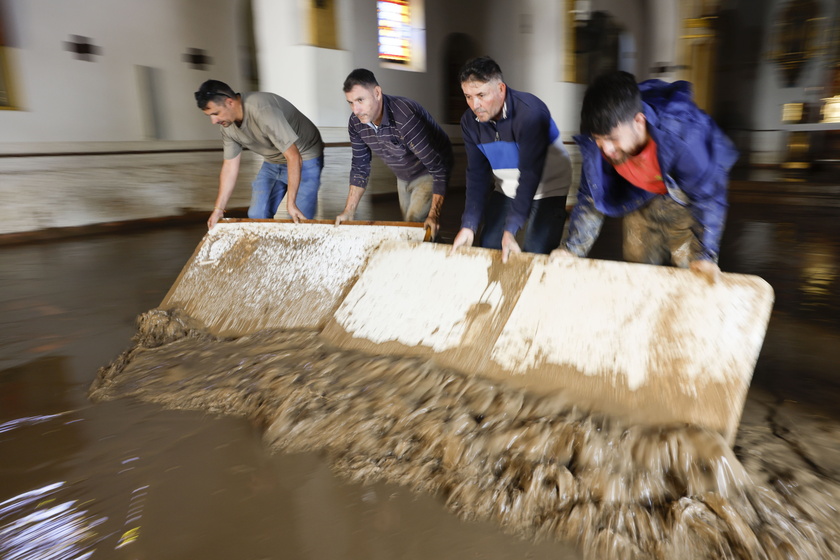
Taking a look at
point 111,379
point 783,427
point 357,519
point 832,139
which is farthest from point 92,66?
point 832,139

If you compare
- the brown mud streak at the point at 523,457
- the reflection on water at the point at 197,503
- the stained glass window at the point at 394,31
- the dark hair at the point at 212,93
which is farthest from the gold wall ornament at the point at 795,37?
the reflection on water at the point at 197,503

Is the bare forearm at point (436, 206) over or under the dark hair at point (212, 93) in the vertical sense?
under

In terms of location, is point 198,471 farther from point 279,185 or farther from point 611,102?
point 279,185

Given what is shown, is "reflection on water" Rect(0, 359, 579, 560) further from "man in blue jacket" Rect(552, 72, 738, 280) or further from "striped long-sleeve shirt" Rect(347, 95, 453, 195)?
"striped long-sleeve shirt" Rect(347, 95, 453, 195)

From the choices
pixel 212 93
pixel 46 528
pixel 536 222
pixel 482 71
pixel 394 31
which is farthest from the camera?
pixel 394 31

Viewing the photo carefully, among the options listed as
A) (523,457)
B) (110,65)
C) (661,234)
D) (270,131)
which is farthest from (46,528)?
(110,65)

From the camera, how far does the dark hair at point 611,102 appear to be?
1.68 meters

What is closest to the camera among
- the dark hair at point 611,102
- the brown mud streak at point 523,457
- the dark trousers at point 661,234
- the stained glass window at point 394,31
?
the brown mud streak at point 523,457

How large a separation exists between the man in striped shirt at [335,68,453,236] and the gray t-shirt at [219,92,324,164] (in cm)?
46

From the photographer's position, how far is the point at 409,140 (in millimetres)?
2920

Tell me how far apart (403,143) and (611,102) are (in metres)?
1.48

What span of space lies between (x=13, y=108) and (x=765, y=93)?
1259 centimetres

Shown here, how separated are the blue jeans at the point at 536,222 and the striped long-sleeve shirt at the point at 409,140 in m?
0.32

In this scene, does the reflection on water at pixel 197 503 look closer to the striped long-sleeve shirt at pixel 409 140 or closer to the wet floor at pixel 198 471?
the wet floor at pixel 198 471
